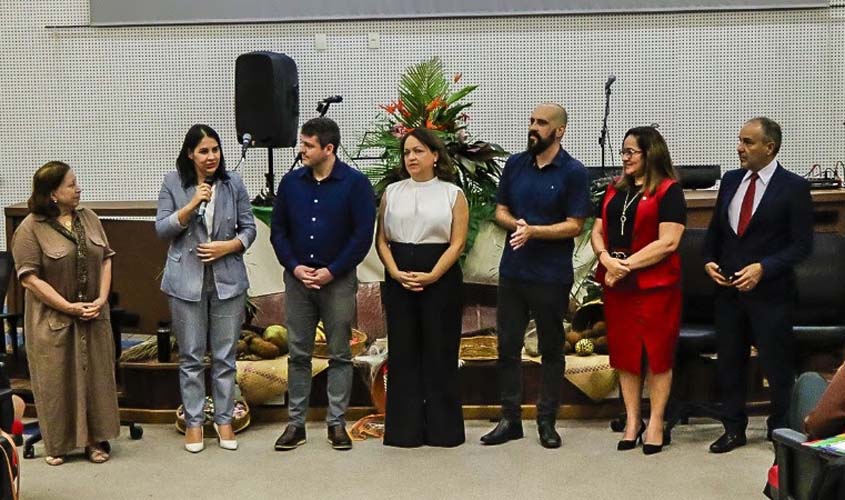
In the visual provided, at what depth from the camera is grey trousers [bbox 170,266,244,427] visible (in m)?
5.50

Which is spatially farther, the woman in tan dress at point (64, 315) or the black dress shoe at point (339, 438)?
the black dress shoe at point (339, 438)

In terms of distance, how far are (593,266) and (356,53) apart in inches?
120

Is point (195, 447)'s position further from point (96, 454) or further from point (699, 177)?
point (699, 177)

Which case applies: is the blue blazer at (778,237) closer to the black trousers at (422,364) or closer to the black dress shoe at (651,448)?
the black dress shoe at (651,448)

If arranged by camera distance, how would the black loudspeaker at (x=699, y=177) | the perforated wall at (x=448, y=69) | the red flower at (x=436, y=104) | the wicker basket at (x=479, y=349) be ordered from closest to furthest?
1. the wicker basket at (x=479, y=349)
2. the red flower at (x=436, y=104)
3. the black loudspeaker at (x=699, y=177)
4. the perforated wall at (x=448, y=69)

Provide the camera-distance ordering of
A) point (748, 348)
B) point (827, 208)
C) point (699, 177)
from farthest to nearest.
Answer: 1. point (699, 177)
2. point (827, 208)
3. point (748, 348)

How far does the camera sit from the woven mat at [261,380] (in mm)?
5969

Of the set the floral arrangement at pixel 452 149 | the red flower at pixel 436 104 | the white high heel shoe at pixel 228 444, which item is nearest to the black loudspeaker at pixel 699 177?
the floral arrangement at pixel 452 149

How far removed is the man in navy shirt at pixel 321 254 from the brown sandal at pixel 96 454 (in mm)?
748

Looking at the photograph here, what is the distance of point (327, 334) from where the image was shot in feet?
18.2

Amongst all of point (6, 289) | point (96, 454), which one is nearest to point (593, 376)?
point (96, 454)

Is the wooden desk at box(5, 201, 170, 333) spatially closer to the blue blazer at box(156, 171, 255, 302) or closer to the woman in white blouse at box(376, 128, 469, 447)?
the blue blazer at box(156, 171, 255, 302)

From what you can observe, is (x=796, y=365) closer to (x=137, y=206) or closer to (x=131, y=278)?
(x=131, y=278)

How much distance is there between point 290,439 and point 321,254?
0.85 m
